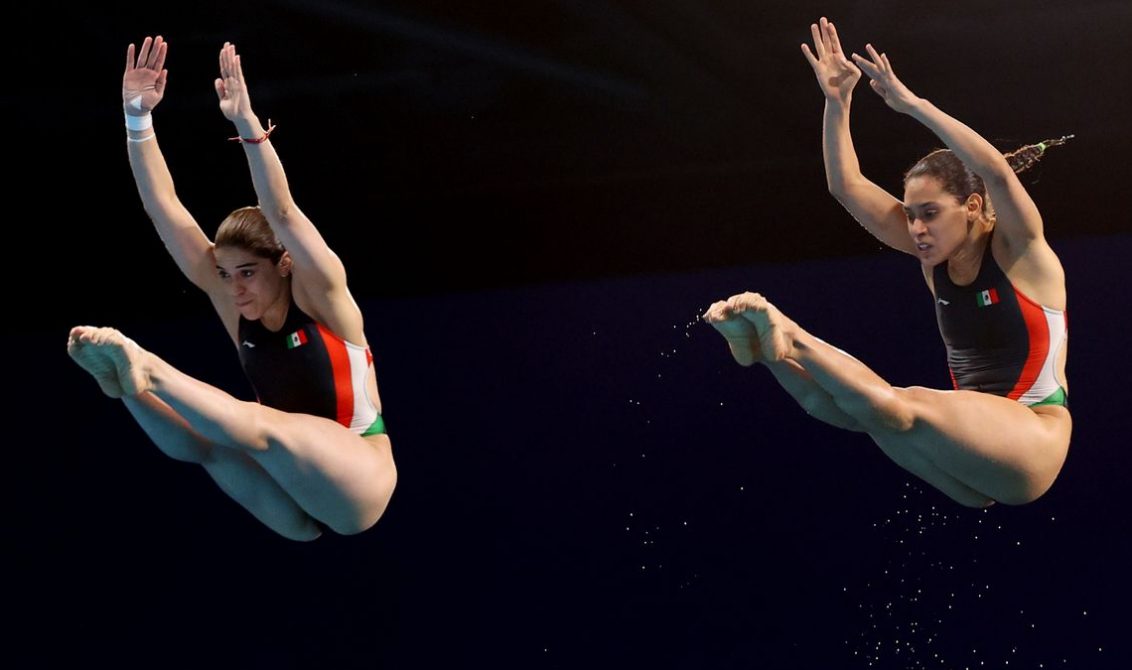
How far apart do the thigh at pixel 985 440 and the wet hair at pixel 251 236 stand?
1758mm

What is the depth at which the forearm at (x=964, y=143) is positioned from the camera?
365cm

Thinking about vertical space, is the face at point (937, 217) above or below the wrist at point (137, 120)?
below

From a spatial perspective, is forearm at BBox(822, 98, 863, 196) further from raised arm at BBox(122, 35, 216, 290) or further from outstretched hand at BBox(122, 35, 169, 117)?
outstretched hand at BBox(122, 35, 169, 117)

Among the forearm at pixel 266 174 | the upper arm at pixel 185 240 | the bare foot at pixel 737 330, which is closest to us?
the bare foot at pixel 737 330

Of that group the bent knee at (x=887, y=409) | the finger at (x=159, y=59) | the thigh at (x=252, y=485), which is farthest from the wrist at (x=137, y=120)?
the bent knee at (x=887, y=409)

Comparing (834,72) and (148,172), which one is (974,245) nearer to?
(834,72)

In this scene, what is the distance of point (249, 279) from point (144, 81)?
2.37 feet

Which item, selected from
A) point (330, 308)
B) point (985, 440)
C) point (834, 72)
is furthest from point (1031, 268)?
point (330, 308)

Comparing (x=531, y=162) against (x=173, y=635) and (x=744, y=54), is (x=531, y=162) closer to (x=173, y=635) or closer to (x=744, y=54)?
(x=744, y=54)

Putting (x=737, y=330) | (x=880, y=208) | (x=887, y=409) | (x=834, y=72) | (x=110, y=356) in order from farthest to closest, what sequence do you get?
(x=880, y=208)
(x=834, y=72)
(x=887, y=409)
(x=737, y=330)
(x=110, y=356)

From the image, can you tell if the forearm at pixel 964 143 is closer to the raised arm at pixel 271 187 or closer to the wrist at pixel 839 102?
the wrist at pixel 839 102

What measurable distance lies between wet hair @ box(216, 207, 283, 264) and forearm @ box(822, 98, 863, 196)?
1.64m

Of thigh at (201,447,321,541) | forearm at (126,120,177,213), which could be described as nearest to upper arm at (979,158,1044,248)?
thigh at (201,447,321,541)

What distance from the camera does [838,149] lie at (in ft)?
13.7
